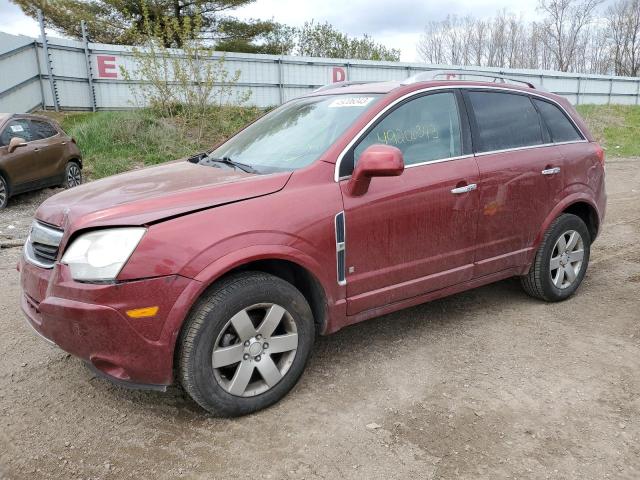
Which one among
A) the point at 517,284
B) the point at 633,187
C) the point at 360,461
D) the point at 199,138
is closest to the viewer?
the point at 360,461

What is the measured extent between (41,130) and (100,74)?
729cm

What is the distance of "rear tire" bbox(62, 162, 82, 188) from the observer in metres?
9.84

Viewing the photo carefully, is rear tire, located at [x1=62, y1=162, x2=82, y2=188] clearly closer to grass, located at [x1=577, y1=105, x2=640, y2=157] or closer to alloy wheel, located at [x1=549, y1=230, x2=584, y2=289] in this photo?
alloy wheel, located at [x1=549, y1=230, x2=584, y2=289]

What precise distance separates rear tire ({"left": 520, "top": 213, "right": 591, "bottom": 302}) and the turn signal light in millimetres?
3045

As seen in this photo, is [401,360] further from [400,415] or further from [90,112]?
[90,112]

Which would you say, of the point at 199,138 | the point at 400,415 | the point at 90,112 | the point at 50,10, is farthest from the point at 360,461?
the point at 50,10

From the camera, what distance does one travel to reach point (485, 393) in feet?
10.2

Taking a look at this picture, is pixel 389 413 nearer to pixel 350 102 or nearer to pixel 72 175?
pixel 350 102

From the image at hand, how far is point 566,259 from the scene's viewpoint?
177 inches

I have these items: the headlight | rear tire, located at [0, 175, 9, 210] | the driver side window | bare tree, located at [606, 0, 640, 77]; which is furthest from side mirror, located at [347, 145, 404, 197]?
bare tree, located at [606, 0, 640, 77]

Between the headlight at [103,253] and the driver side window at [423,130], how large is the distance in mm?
1446

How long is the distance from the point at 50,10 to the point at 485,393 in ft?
78.1

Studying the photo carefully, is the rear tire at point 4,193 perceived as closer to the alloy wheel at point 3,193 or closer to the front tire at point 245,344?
the alloy wheel at point 3,193

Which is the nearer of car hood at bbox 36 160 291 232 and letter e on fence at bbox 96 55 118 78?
car hood at bbox 36 160 291 232
